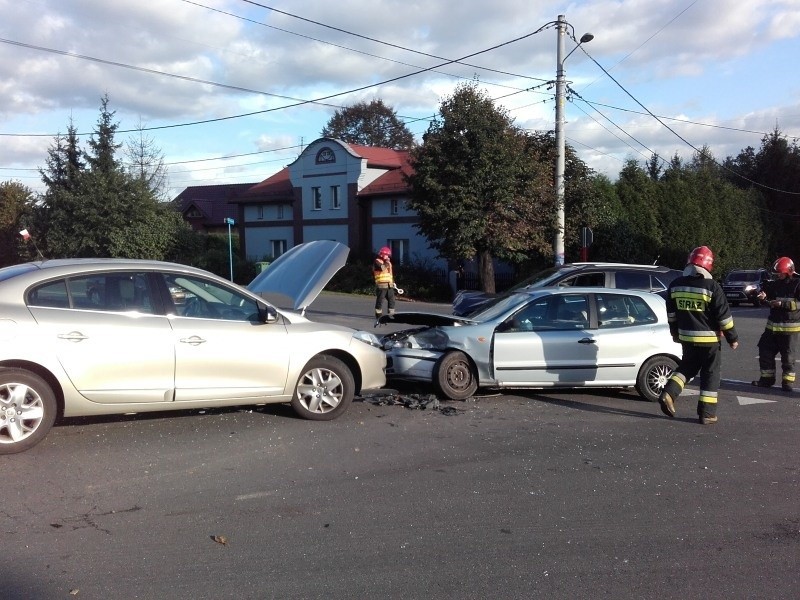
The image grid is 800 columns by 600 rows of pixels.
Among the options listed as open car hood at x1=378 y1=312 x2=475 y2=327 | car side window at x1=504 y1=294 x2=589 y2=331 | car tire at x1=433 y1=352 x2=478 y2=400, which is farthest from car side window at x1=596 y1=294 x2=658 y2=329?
car tire at x1=433 y1=352 x2=478 y2=400

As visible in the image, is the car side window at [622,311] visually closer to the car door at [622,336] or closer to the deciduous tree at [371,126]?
the car door at [622,336]

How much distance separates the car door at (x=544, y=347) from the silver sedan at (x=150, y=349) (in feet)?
5.10

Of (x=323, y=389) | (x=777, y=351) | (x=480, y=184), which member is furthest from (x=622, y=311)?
(x=480, y=184)

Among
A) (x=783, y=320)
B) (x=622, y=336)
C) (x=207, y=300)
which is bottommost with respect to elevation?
(x=622, y=336)

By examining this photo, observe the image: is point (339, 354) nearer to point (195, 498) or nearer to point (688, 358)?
point (195, 498)

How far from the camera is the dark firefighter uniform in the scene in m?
9.80

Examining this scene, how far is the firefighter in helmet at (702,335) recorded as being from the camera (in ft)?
25.8

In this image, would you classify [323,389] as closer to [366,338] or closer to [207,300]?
[366,338]

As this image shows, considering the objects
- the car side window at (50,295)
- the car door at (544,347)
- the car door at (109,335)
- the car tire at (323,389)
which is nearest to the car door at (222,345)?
the car door at (109,335)

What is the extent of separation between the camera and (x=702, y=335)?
25.8ft

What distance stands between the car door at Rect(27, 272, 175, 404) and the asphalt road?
540 millimetres

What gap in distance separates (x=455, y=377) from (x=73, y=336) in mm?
4131

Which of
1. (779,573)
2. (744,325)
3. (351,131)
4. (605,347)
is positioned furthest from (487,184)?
(351,131)

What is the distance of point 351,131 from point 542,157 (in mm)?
46115
